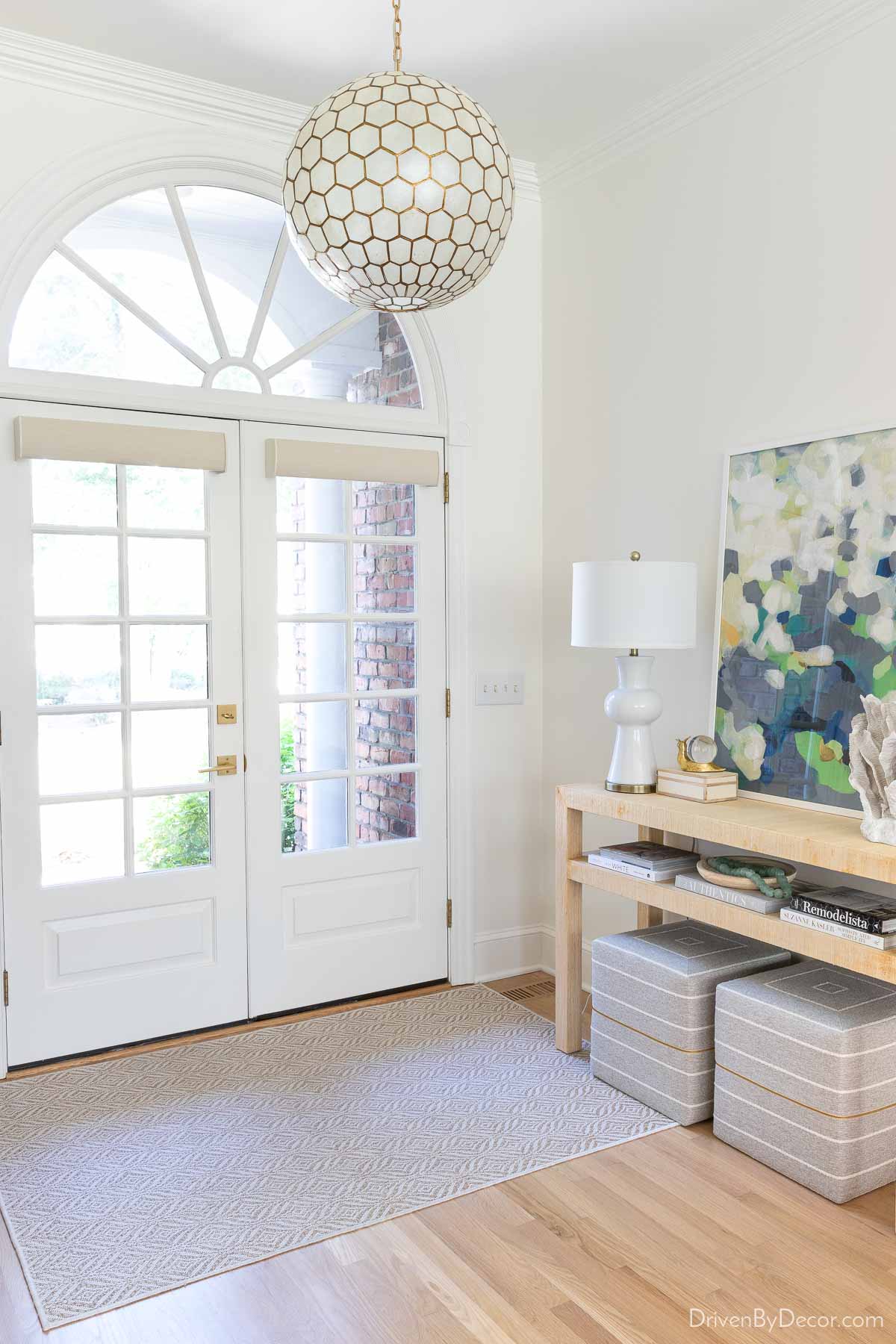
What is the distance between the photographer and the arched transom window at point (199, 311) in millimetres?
3236

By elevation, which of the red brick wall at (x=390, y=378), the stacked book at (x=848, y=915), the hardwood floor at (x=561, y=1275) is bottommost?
the hardwood floor at (x=561, y=1275)

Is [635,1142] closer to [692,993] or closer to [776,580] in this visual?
[692,993]

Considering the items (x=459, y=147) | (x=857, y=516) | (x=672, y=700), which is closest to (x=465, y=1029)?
(x=672, y=700)

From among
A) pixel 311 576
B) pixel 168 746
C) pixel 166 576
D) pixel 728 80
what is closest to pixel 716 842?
pixel 311 576

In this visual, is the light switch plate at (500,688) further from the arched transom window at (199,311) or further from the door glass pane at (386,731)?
the arched transom window at (199,311)

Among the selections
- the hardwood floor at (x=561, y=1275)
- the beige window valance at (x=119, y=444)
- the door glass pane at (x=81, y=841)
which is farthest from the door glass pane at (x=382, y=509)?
the hardwood floor at (x=561, y=1275)

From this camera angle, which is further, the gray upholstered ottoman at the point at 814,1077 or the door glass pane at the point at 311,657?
the door glass pane at the point at 311,657

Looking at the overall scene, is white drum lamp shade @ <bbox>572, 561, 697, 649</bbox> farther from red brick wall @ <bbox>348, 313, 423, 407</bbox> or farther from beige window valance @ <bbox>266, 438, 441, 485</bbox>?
red brick wall @ <bbox>348, 313, 423, 407</bbox>

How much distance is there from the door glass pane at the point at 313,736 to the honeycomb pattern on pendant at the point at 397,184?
206 centimetres

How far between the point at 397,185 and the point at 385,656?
7.50 feet

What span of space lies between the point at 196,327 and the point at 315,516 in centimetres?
71

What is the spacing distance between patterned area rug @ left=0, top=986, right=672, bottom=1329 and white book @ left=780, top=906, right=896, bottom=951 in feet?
2.38

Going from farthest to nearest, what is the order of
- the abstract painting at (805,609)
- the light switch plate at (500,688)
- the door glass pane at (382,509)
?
1. the light switch plate at (500,688)
2. the door glass pane at (382,509)
3. the abstract painting at (805,609)

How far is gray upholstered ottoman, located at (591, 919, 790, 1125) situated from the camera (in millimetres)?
2809
